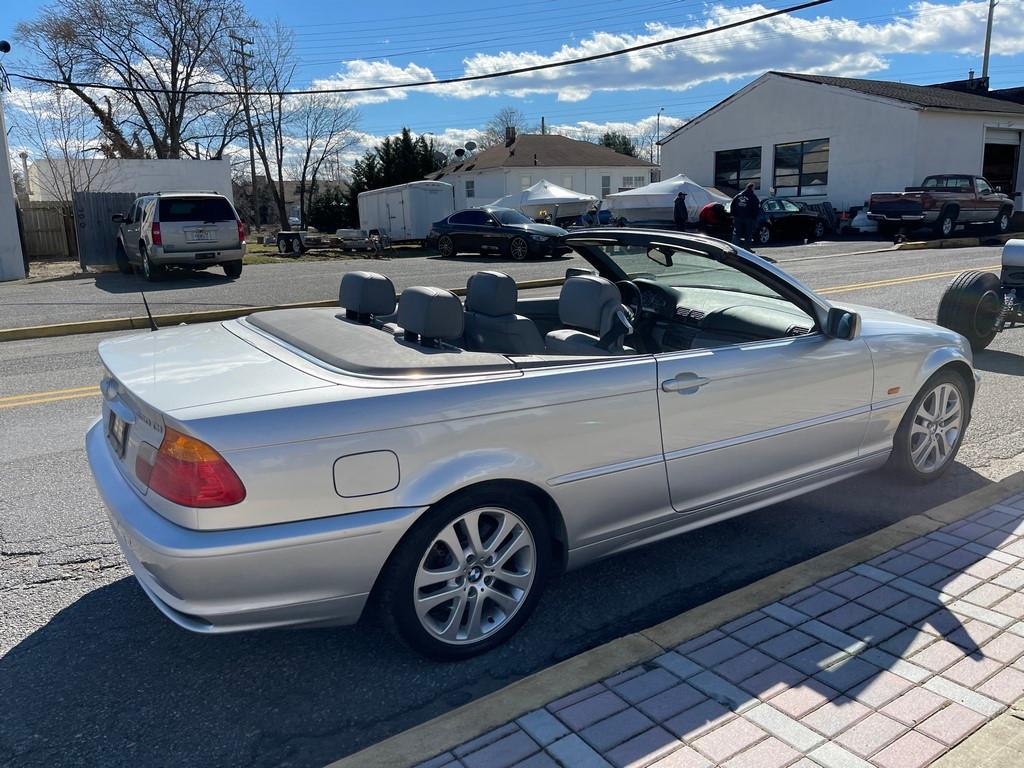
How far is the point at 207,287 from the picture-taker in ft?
51.2

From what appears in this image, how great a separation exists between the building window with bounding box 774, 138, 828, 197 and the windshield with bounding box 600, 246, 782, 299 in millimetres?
32629

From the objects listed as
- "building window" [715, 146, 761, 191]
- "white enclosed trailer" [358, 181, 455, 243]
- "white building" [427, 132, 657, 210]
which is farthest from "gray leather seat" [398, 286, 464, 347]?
"white building" [427, 132, 657, 210]

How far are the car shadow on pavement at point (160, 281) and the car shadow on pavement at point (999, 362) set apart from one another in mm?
13253

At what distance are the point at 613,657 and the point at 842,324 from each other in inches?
77.0

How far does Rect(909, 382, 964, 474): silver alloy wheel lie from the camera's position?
4.43 metres

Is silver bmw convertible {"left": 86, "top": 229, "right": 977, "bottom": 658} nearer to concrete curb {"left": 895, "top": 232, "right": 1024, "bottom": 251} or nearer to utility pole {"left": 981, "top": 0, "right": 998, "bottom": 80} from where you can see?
concrete curb {"left": 895, "top": 232, "right": 1024, "bottom": 251}

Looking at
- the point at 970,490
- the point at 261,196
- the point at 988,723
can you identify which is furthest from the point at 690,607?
the point at 261,196

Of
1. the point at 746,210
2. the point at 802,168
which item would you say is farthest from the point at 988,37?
the point at 746,210

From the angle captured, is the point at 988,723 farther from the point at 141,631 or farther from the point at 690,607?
the point at 141,631

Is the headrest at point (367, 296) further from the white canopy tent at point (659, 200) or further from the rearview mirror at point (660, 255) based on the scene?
the white canopy tent at point (659, 200)

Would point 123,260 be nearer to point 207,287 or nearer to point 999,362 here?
point 207,287

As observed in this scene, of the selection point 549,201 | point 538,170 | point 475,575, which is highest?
point 538,170

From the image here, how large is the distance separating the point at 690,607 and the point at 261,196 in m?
76.8

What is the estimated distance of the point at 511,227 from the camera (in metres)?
22.3
